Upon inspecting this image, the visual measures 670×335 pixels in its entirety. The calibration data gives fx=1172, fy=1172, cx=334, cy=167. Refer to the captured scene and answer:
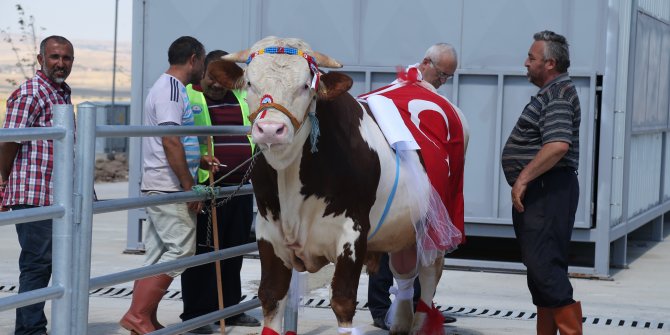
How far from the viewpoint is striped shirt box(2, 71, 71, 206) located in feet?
22.2

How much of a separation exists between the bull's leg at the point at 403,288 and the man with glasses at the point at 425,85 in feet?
1.19

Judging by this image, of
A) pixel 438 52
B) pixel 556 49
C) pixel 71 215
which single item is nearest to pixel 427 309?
pixel 438 52

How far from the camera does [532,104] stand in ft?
21.5

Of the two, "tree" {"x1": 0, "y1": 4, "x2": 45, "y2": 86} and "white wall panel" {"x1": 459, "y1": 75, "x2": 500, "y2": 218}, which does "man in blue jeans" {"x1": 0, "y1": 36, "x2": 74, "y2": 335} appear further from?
"tree" {"x1": 0, "y1": 4, "x2": 45, "y2": 86}

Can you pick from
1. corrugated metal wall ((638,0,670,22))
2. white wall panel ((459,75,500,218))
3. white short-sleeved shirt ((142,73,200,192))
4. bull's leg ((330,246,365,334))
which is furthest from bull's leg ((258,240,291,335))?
corrugated metal wall ((638,0,670,22))

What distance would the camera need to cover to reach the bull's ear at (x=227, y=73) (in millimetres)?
5668

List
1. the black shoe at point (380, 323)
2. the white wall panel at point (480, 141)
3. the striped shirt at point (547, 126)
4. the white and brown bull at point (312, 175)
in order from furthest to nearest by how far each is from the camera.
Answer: the white wall panel at point (480, 141), the black shoe at point (380, 323), the striped shirt at point (547, 126), the white and brown bull at point (312, 175)

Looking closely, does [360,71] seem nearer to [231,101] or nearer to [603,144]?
[603,144]

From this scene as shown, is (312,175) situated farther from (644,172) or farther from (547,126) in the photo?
(644,172)

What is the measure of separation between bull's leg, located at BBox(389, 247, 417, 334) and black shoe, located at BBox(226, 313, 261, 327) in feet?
3.49

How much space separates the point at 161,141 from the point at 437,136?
1660 mm

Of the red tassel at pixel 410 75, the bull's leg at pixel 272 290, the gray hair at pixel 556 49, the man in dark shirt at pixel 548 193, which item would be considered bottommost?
the bull's leg at pixel 272 290

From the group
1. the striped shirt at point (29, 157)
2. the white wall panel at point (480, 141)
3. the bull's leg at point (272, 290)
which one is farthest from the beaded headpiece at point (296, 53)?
the white wall panel at point (480, 141)

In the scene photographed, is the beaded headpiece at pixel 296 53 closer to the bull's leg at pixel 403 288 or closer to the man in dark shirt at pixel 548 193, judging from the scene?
the man in dark shirt at pixel 548 193
